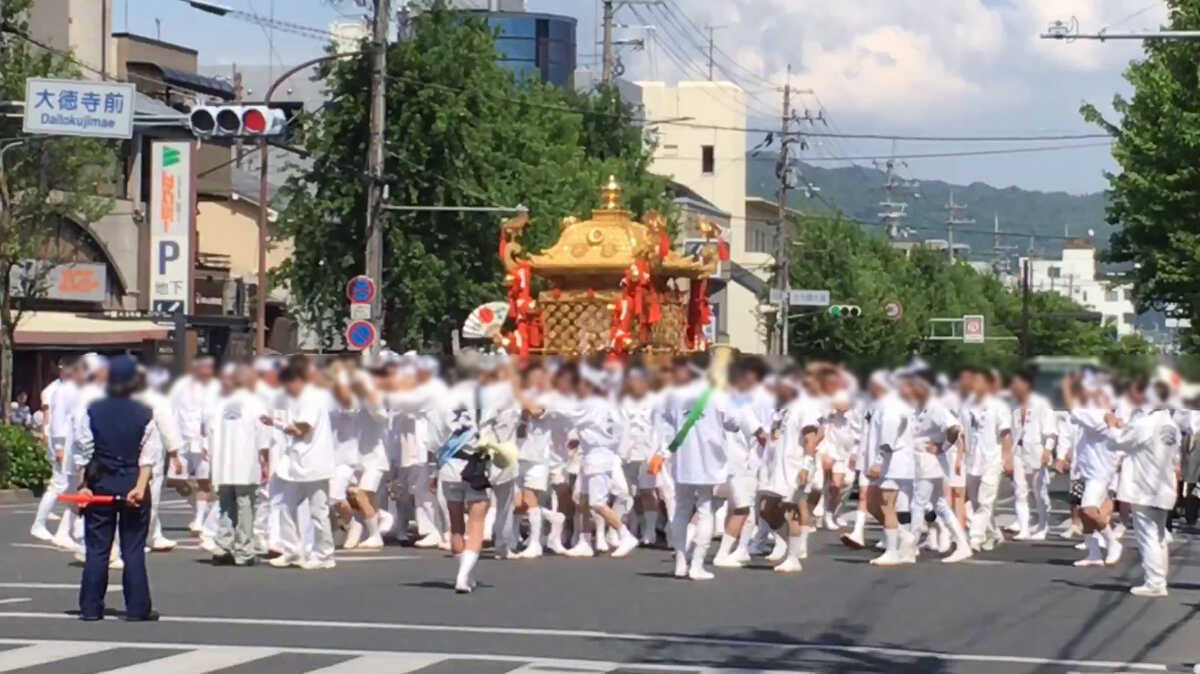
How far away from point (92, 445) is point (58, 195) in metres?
27.5

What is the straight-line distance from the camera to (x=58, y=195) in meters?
40.9

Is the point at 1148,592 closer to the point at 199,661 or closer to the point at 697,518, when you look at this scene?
the point at 697,518

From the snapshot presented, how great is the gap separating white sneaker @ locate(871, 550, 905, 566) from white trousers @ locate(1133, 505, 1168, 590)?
2.91 m

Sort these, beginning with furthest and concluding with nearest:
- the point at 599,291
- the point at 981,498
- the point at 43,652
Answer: the point at 599,291
the point at 981,498
the point at 43,652

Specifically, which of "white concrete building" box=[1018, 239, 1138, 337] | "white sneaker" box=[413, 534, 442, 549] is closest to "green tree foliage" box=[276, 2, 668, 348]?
"white sneaker" box=[413, 534, 442, 549]

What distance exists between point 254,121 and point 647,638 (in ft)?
54.4

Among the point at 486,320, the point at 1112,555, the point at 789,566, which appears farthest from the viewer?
the point at 486,320

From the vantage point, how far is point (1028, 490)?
24969 millimetres

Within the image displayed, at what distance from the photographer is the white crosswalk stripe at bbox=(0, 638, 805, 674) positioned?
39.7 ft

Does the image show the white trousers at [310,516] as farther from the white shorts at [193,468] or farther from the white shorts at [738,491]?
the white shorts at [738,491]

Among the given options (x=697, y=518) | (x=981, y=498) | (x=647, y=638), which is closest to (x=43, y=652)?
(x=647, y=638)

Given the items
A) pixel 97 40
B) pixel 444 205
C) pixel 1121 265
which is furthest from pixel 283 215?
pixel 1121 265

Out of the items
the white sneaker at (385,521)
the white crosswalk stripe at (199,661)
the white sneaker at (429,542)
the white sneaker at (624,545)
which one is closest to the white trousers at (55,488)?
the white sneaker at (385,521)

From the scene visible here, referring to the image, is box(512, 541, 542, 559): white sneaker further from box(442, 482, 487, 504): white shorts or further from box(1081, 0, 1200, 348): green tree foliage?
box(1081, 0, 1200, 348): green tree foliage
